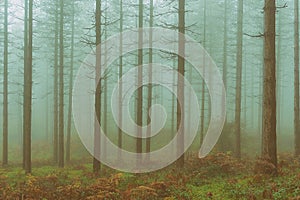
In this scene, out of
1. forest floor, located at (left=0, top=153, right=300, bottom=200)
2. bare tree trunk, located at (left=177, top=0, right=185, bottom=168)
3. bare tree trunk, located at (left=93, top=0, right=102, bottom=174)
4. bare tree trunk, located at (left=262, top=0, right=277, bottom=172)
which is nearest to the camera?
forest floor, located at (left=0, top=153, right=300, bottom=200)

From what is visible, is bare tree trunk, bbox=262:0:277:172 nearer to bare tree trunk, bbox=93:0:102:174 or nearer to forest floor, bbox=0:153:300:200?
forest floor, bbox=0:153:300:200

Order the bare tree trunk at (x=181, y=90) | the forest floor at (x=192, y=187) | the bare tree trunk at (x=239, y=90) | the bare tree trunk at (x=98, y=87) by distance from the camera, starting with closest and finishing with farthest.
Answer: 1. the forest floor at (x=192, y=187)
2. the bare tree trunk at (x=181, y=90)
3. the bare tree trunk at (x=98, y=87)
4. the bare tree trunk at (x=239, y=90)

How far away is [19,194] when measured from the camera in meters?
9.98

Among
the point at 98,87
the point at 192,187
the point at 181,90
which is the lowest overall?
the point at 192,187

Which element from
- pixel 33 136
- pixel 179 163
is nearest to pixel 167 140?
pixel 179 163

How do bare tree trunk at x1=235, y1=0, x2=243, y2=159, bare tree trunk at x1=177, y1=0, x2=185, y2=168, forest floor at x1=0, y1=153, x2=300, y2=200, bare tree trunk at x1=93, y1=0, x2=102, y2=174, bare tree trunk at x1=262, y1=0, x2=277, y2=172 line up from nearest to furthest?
forest floor at x1=0, y1=153, x2=300, y2=200 < bare tree trunk at x1=262, y1=0, x2=277, y2=172 < bare tree trunk at x1=177, y1=0, x2=185, y2=168 < bare tree trunk at x1=93, y1=0, x2=102, y2=174 < bare tree trunk at x1=235, y1=0, x2=243, y2=159

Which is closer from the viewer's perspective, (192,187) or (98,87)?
Answer: (192,187)

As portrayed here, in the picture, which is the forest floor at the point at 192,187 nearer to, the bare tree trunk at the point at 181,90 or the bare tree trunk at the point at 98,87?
the bare tree trunk at the point at 181,90

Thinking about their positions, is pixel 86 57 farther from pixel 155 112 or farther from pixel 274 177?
pixel 274 177

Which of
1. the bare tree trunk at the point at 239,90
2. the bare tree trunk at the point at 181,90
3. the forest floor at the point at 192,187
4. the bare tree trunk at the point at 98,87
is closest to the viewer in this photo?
the forest floor at the point at 192,187

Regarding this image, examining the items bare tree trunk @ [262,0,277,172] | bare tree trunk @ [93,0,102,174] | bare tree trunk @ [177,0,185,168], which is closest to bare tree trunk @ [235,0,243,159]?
bare tree trunk @ [177,0,185,168]

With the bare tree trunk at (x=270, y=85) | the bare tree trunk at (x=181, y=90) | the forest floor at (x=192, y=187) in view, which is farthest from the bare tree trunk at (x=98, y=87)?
the bare tree trunk at (x=270, y=85)

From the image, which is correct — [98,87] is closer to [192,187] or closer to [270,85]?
[192,187]

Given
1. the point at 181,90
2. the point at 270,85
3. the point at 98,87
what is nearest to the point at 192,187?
the point at 270,85
